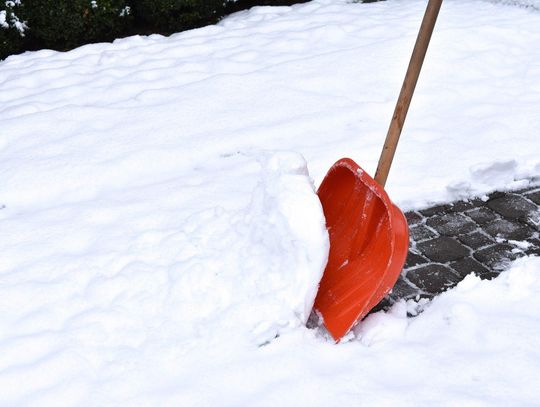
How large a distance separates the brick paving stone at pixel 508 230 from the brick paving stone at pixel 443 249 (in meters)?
0.21

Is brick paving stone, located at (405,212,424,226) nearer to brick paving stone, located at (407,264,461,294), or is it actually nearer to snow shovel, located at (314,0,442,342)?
brick paving stone, located at (407,264,461,294)

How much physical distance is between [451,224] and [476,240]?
17 centimetres

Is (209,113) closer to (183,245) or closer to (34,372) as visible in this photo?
(183,245)

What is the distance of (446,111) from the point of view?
176 inches

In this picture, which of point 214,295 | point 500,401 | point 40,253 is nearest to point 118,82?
point 40,253

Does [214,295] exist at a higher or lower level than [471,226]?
higher

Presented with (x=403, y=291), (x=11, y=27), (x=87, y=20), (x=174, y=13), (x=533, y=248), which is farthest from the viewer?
(x=174, y=13)

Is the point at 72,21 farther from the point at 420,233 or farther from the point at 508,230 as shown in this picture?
the point at 508,230

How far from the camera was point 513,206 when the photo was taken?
11.5ft

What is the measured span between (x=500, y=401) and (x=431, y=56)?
11.6ft

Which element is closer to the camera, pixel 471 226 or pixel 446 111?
pixel 471 226

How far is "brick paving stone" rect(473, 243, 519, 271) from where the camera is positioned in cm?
306

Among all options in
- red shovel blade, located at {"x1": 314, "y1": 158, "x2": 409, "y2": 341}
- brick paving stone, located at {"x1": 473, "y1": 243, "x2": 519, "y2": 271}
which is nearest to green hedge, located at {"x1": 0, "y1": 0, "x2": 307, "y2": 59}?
red shovel blade, located at {"x1": 314, "y1": 158, "x2": 409, "y2": 341}

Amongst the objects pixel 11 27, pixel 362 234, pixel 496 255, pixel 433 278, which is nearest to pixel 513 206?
pixel 496 255
